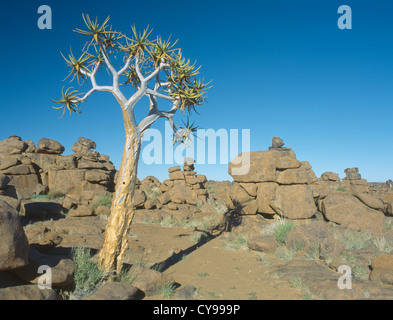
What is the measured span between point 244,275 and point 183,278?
2045mm

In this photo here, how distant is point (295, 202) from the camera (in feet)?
41.9

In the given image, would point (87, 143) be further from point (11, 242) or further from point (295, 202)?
point (11, 242)

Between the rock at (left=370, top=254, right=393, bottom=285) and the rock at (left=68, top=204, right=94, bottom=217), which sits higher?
the rock at (left=68, top=204, right=94, bottom=217)

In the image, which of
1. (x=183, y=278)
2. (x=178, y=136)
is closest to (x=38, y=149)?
(x=178, y=136)

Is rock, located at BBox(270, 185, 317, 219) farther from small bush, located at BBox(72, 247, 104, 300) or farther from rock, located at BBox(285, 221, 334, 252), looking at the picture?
small bush, located at BBox(72, 247, 104, 300)

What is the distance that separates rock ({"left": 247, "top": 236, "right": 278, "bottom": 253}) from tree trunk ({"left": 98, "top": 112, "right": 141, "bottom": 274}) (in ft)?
19.8

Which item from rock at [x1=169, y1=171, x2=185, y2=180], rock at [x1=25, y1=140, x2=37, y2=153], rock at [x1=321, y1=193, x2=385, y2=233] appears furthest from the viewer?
rock at [x1=169, y1=171, x2=185, y2=180]

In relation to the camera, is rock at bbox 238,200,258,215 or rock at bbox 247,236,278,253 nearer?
rock at bbox 247,236,278,253

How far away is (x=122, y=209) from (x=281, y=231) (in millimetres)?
7220

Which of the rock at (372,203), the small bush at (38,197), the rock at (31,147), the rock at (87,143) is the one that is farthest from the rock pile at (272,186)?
the rock at (31,147)

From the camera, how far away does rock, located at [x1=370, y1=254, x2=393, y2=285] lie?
7203 mm

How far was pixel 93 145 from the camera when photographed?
25062mm

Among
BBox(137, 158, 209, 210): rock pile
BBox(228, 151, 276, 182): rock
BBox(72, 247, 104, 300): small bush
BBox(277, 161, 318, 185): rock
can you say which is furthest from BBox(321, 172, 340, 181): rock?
BBox(72, 247, 104, 300): small bush
